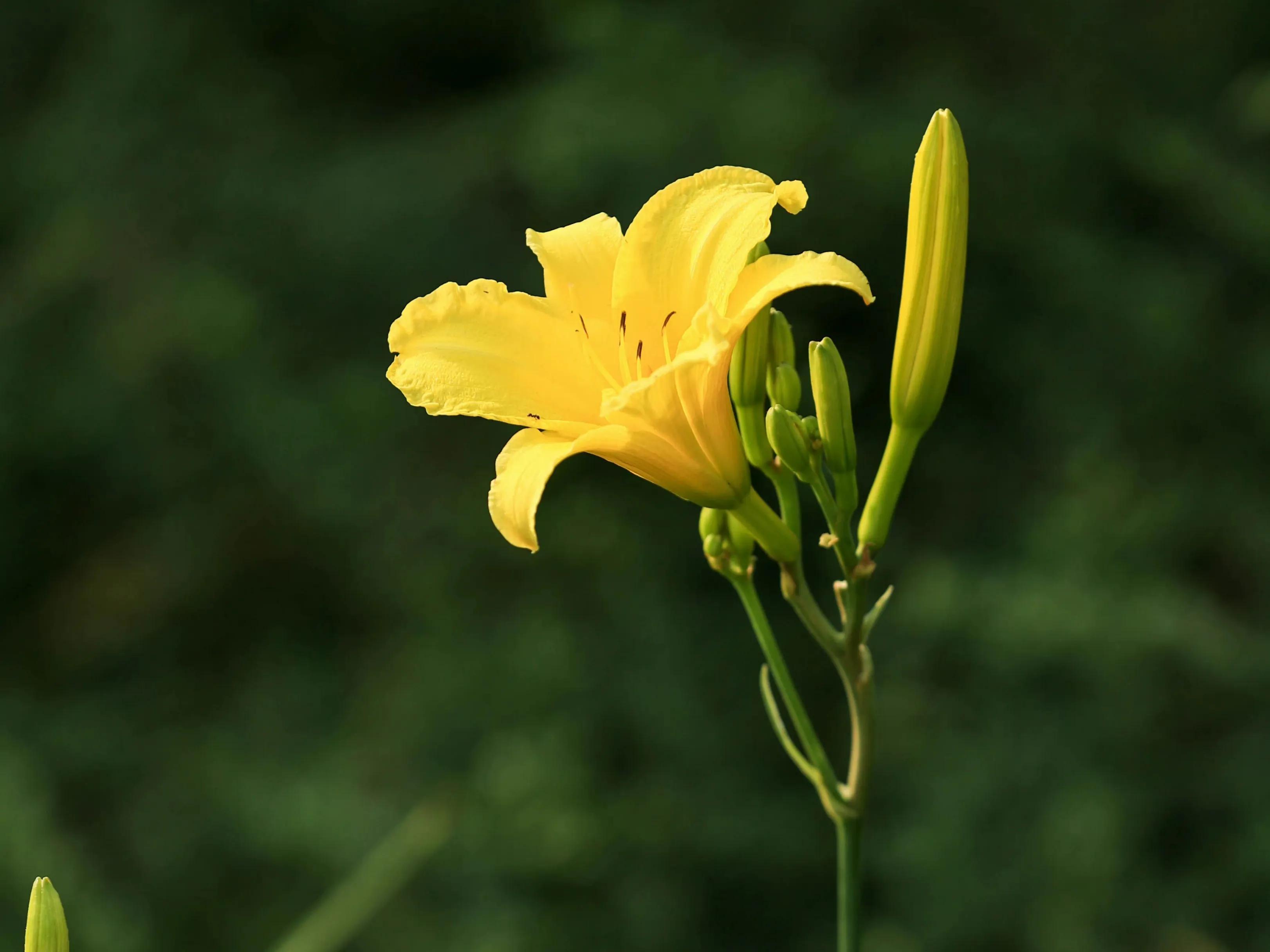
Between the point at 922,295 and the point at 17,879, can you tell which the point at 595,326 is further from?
the point at 17,879

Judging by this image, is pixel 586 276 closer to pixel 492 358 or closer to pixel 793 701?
pixel 492 358

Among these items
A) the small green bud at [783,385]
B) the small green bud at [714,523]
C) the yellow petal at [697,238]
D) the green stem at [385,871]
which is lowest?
the green stem at [385,871]

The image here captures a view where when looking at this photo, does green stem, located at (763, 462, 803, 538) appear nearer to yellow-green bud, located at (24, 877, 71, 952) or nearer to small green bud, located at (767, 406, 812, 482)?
small green bud, located at (767, 406, 812, 482)

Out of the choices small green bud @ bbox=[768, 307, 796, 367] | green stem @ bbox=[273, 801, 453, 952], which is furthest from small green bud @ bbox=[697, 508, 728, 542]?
green stem @ bbox=[273, 801, 453, 952]

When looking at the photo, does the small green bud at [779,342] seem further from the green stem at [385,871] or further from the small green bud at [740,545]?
the green stem at [385,871]

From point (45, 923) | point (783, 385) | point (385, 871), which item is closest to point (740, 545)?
point (783, 385)

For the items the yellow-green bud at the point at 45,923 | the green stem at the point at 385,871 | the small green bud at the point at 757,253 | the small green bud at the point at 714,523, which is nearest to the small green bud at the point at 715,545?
the small green bud at the point at 714,523
